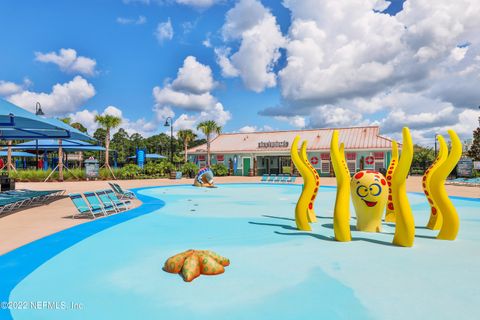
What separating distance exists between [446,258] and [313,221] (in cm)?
420

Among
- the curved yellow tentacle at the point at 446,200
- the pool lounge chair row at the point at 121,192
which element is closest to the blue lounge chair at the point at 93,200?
the pool lounge chair row at the point at 121,192

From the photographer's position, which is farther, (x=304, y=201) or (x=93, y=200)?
(x=93, y=200)

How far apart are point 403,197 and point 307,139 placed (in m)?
32.1

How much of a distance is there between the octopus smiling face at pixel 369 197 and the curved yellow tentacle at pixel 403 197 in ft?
2.79

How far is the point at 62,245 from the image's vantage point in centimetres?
720

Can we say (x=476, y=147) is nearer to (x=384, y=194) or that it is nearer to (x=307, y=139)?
(x=307, y=139)

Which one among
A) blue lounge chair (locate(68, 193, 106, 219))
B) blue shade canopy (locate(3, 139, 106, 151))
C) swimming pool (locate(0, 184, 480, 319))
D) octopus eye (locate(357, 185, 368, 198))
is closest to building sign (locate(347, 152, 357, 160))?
blue shade canopy (locate(3, 139, 106, 151))

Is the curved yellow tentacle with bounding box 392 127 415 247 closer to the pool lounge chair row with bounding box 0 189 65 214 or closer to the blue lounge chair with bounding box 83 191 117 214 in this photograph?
the blue lounge chair with bounding box 83 191 117 214

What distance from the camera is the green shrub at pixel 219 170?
127 feet

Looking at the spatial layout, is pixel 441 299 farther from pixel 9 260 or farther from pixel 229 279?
pixel 9 260

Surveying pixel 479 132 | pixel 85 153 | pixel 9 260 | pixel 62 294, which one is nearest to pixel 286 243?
pixel 62 294

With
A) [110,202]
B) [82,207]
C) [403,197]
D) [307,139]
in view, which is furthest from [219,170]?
[403,197]

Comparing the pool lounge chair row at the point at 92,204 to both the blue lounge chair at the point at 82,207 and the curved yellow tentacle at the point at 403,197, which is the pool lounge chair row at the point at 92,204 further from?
the curved yellow tentacle at the point at 403,197

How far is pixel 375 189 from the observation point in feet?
26.8
